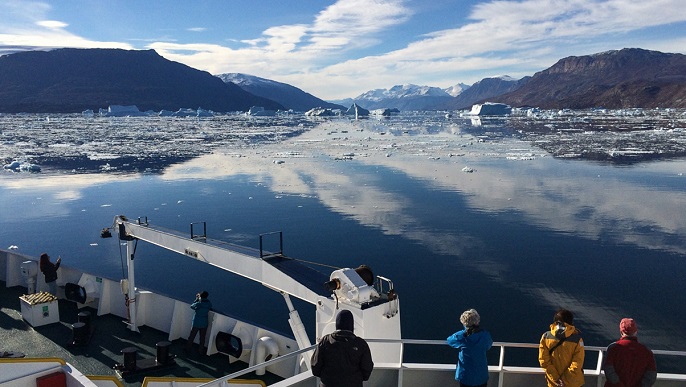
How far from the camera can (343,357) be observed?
4.09 metres

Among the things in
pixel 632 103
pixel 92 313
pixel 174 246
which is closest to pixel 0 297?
pixel 92 313

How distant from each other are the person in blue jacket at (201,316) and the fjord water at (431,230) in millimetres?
3130

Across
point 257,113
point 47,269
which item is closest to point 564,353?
point 47,269

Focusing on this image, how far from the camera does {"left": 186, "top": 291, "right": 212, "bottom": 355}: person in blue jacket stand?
922 centimetres

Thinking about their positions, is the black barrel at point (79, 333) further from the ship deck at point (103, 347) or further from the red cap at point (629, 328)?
the red cap at point (629, 328)

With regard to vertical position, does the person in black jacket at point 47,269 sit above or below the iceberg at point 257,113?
below

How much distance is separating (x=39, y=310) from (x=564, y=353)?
1034 cm

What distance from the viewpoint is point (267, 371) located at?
8.86m

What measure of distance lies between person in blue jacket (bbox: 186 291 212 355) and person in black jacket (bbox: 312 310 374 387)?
5534mm

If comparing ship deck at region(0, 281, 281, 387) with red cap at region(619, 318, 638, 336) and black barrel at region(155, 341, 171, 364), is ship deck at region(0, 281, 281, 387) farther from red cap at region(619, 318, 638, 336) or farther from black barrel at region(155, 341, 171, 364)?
red cap at region(619, 318, 638, 336)

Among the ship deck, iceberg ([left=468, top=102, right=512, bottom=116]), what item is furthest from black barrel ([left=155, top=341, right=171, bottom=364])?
iceberg ([left=468, top=102, right=512, bottom=116])

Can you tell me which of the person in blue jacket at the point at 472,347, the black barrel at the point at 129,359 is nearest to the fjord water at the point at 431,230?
the black barrel at the point at 129,359

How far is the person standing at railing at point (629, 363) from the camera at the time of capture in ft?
14.2

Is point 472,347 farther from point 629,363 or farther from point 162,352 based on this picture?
point 162,352
